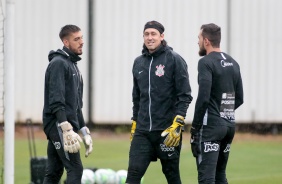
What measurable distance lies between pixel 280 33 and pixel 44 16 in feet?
20.4

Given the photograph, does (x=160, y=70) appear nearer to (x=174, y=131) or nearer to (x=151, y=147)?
(x=174, y=131)

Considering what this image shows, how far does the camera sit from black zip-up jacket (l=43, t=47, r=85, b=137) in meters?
9.62

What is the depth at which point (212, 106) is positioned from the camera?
9359mm

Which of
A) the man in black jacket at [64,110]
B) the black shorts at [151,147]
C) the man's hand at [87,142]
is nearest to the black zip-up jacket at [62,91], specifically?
the man in black jacket at [64,110]

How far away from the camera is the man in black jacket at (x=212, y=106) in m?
9.23

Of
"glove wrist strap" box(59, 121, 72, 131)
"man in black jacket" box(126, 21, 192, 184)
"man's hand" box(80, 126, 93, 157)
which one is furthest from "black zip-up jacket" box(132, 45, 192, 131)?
"glove wrist strap" box(59, 121, 72, 131)

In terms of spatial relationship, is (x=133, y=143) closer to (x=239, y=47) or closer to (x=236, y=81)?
(x=236, y=81)

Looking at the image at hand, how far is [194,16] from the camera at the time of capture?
72.1 ft

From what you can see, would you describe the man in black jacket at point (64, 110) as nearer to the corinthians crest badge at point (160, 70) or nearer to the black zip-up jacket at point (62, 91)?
the black zip-up jacket at point (62, 91)

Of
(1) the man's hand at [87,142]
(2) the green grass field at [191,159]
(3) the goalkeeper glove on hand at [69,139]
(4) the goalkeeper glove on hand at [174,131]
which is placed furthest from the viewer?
(2) the green grass field at [191,159]

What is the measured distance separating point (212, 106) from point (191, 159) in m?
6.92

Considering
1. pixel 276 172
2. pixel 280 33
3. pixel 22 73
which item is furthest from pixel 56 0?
pixel 276 172

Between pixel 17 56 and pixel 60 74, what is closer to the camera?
pixel 60 74

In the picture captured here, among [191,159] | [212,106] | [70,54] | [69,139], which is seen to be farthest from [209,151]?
[191,159]
